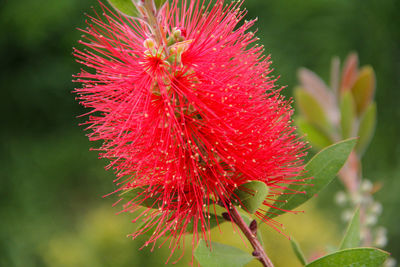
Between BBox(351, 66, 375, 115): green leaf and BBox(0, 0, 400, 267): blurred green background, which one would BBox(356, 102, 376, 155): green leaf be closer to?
BBox(351, 66, 375, 115): green leaf

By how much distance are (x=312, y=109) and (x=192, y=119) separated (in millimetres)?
835

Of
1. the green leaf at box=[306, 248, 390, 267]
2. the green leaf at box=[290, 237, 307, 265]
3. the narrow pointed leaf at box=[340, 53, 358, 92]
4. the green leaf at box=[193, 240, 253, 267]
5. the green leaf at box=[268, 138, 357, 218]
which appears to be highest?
the narrow pointed leaf at box=[340, 53, 358, 92]

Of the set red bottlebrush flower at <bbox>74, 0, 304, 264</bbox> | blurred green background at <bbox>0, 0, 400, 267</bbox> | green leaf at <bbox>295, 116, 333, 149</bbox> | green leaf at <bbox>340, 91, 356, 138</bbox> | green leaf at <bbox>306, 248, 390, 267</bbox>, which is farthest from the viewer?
blurred green background at <bbox>0, 0, 400, 267</bbox>

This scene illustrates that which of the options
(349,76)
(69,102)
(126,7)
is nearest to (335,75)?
(349,76)

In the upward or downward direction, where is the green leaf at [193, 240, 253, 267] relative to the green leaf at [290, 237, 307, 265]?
upward

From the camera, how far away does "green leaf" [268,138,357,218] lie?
93 centimetres

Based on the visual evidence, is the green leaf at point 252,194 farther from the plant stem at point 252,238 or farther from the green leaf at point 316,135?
the green leaf at point 316,135

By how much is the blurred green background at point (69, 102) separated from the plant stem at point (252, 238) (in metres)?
3.17

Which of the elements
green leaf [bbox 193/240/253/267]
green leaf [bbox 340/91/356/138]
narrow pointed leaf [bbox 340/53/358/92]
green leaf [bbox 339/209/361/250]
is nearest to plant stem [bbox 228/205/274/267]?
green leaf [bbox 193/240/253/267]

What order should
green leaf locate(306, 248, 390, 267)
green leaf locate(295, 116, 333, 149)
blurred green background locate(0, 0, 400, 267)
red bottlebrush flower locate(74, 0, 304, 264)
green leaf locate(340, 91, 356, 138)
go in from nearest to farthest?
green leaf locate(306, 248, 390, 267) < red bottlebrush flower locate(74, 0, 304, 264) < green leaf locate(340, 91, 356, 138) < green leaf locate(295, 116, 333, 149) < blurred green background locate(0, 0, 400, 267)

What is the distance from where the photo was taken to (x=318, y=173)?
3.15 feet

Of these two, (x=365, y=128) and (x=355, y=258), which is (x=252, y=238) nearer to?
(x=355, y=258)

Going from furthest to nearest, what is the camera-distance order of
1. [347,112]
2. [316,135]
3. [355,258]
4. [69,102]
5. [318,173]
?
[69,102] < [316,135] < [347,112] < [318,173] < [355,258]

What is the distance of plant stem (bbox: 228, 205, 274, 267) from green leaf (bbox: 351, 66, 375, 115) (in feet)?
2.70
